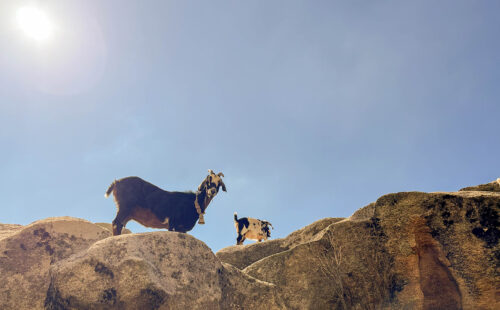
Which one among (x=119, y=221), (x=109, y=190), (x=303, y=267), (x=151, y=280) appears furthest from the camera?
(x=109, y=190)

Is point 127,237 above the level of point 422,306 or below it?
above

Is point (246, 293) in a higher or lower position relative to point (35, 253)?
lower

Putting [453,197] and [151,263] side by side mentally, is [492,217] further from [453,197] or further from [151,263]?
[151,263]

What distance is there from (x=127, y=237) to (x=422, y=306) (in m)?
5.69

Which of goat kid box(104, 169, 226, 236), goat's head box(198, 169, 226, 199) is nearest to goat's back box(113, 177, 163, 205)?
goat kid box(104, 169, 226, 236)

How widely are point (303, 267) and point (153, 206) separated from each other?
4.43 m

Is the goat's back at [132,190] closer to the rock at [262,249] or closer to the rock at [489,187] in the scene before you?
the rock at [262,249]

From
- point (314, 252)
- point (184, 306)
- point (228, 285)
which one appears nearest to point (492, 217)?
point (314, 252)

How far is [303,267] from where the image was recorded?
7.32 meters

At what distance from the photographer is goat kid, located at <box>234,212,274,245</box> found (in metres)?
18.0

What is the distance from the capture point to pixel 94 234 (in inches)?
307

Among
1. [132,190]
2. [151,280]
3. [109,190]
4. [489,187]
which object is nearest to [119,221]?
[132,190]

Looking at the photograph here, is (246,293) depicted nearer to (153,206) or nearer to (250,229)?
(153,206)

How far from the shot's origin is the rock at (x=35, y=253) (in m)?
6.24
